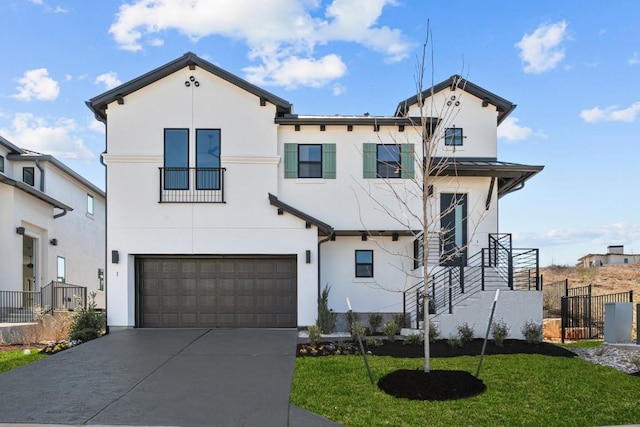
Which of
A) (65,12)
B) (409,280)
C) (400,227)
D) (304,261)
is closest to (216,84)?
(65,12)

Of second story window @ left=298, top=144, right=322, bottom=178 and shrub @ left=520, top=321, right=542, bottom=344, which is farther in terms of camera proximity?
second story window @ left=298, top=144, right=322, bottom=178

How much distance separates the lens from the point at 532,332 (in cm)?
1327

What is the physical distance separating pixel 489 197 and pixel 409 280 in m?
4.03

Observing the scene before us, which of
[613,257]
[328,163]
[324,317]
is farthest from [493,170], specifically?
[613,257]

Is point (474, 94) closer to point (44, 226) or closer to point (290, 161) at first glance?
point (290, 161)

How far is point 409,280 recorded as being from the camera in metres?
17.4

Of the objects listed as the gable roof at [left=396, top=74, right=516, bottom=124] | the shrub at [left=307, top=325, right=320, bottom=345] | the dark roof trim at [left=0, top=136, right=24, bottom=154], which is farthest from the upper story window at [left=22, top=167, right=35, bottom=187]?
the shrub at [left=307, top=325, right=320, bottom=345]

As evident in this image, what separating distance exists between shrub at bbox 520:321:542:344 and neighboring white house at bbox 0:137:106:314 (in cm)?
1590

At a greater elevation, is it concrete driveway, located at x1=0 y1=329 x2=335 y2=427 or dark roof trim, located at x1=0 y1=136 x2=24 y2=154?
dark roof trim, located at x1=0 y1=136 x2=24 y2=154

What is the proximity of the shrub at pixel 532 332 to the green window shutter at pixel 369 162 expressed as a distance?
6368 mm

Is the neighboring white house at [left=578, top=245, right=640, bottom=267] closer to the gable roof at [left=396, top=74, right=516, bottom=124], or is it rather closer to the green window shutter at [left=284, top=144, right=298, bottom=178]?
the gable roof at [left=396, top=74, right=516, bottom=124]

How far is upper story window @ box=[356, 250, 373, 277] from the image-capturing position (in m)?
17.4

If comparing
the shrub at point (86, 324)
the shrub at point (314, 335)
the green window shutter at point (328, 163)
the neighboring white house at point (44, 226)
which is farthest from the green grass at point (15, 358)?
the green window shutter at point (328, 163)

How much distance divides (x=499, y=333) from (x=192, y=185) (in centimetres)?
968
